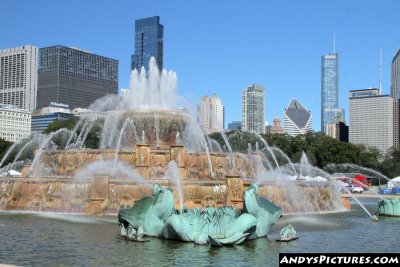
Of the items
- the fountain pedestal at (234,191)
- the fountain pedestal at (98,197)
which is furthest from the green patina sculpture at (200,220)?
the fountain pedestal at (98,197)

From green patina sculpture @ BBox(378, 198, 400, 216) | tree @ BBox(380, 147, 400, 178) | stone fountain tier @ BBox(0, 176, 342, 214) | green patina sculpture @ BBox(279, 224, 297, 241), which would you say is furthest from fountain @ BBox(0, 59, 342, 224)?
tree @ BBox(380, 147, 400, 178)

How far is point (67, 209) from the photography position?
2611cm

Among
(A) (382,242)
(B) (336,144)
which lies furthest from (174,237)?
(B) (336,144)

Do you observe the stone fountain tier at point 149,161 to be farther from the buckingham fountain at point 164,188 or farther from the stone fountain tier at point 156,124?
the stone fountain tier at point 156,124

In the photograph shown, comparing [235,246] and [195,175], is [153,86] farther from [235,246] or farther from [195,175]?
[235,246]

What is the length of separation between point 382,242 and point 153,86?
28085 mm

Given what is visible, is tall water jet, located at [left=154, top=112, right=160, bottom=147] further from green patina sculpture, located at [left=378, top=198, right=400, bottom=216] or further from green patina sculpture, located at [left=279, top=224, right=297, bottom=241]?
green patina sculpture, located at [left=279, top=224, right=297, bottom=241]

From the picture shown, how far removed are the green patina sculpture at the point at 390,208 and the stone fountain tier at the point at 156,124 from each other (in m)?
15.3

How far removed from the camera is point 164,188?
1775 cm

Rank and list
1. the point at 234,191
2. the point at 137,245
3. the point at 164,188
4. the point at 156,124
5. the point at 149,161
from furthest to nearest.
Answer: the point at 156,124
the point at 149,161
the point at 234,191
the point at 164,188
the point at 137,245

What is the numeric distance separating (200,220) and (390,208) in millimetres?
15660

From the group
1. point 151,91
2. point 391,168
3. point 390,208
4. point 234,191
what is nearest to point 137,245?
point 234,191

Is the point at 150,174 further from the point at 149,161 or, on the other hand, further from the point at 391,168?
the point at 391,168

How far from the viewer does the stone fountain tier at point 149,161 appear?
31516 mm
